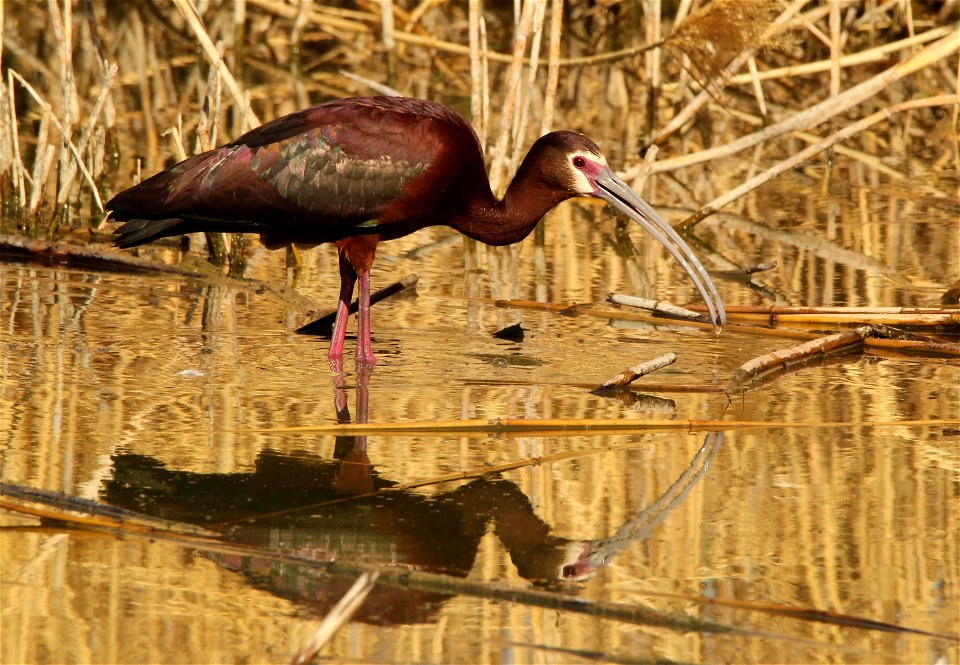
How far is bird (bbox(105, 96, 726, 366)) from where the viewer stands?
6.38 metres

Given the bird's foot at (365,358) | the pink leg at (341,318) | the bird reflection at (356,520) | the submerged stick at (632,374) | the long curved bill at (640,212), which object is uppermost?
Answer: the long curved bill at (640,212)

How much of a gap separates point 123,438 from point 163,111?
775 centimetres

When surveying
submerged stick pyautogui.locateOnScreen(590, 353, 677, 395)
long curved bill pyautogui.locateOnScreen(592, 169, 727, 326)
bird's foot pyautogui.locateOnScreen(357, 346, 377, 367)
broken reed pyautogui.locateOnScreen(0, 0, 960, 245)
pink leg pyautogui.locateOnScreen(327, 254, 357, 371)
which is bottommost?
submerged stick pyautogui.locateOnScreen(590, 353, 677, 395)

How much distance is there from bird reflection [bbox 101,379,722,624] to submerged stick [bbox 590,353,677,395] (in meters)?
0.68

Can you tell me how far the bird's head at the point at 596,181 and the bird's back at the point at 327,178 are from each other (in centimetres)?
35

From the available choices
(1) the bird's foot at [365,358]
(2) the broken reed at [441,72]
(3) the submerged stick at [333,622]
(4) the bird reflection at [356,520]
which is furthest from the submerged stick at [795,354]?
(3) the submerged stick at [333,622]

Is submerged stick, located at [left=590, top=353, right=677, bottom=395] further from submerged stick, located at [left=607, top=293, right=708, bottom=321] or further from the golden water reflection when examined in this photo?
submerged stick, located at [left=607, top=293, right=708, bottom=321]

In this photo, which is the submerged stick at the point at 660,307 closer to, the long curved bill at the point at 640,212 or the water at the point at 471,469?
the water at the point at 471,469

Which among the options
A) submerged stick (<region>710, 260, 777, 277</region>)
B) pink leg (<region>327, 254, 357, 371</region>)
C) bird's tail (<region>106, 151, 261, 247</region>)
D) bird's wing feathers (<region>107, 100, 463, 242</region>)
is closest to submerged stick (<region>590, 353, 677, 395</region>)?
pink leg (<region>327, 254, 357, 371</region>)

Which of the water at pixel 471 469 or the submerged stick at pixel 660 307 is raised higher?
the submerged stick at pixel 660 307

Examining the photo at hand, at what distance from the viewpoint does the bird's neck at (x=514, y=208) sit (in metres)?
6.59

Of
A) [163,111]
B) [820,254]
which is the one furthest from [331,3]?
[820,254]

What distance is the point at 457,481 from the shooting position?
485 centimetres

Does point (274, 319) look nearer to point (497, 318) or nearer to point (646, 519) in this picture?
point (497, 318)
